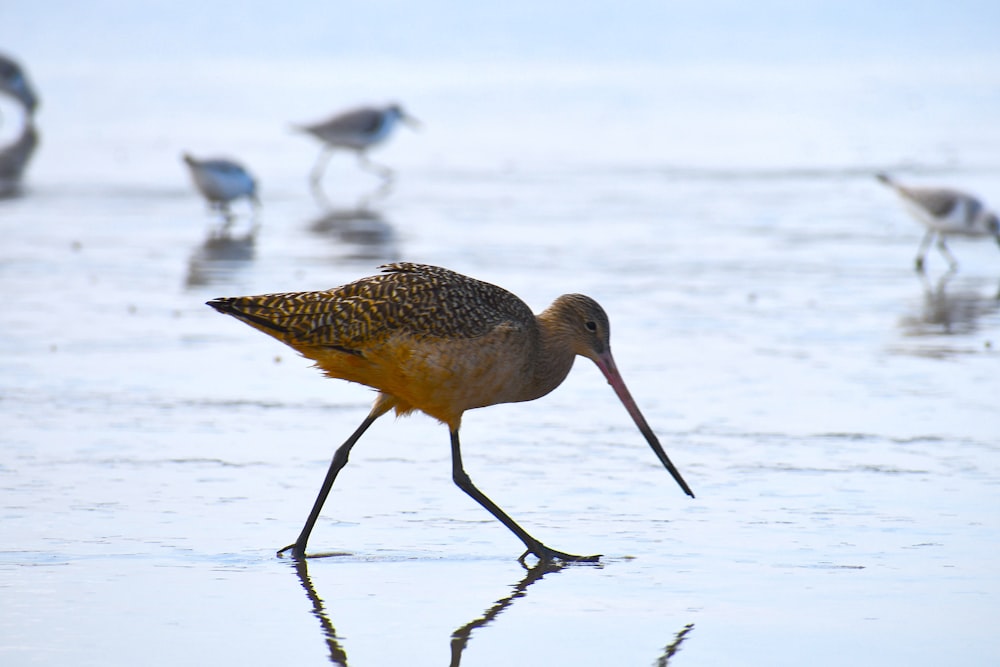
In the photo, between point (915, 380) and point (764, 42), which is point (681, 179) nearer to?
point (915, 380)

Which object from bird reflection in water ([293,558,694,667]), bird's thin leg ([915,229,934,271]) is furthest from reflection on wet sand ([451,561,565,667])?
bird's thin leg ([915,229,934,271])

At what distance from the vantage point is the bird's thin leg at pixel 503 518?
5.89 m

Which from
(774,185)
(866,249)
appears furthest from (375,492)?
(774,185)

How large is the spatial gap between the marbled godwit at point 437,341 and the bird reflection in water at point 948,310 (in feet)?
14.4

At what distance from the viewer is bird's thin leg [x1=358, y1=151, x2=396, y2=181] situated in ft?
64.5

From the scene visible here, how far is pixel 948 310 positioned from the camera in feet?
36.0

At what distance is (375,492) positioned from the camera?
22.4 ft

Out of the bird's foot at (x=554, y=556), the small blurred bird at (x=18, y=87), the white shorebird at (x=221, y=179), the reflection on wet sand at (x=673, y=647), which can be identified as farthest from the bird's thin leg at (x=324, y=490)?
the small blurred bird at (x=18, y=87)

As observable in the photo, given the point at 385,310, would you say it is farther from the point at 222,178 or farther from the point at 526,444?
the point at 222,178

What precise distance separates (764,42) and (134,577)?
4278 centimetres

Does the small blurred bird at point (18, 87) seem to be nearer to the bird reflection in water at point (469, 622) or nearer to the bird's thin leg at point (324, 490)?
the bird's thin leg at point (324, 490)

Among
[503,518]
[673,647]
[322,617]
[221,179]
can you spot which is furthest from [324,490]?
[221,179]

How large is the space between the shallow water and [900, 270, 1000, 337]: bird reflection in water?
0.13 ft

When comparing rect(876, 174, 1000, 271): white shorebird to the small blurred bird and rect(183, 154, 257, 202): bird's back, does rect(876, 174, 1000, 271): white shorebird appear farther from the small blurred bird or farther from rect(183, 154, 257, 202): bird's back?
the small blurred bird
